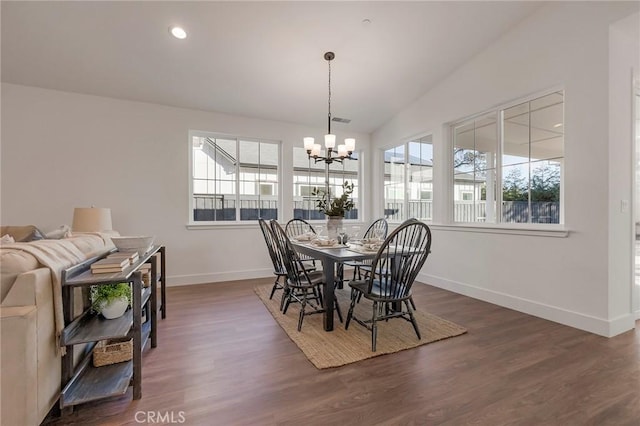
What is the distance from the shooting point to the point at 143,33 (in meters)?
2.90

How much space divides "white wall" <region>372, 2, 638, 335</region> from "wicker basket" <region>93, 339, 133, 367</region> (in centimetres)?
368

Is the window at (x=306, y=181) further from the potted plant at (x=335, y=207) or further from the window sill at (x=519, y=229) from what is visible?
the window sill at (x=519, y=229)

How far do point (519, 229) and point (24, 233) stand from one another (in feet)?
16.5

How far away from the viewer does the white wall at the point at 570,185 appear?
2.53 metres

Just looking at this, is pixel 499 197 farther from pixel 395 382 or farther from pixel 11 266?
pixel 11 266

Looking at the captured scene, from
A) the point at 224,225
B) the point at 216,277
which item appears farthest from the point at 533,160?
the point at 216,277

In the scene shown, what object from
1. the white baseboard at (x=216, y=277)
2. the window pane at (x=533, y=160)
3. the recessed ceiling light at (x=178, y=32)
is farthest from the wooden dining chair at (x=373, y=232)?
the recessed ceiling light at (x=178, y=32)

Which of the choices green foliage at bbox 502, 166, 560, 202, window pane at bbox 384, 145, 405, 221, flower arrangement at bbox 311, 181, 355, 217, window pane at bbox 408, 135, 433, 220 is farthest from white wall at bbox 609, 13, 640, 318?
window pane at bbox 384, 145, 405, 221

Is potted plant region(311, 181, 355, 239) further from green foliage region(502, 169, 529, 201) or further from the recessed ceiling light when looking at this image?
the recessed ceiling light

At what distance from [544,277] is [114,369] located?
3819 millimetres

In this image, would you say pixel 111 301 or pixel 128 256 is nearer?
pixel 111 301

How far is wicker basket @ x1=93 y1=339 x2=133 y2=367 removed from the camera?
1823 millimetres

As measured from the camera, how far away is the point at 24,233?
269 centimetres

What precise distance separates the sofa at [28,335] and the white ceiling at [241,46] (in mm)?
2452
